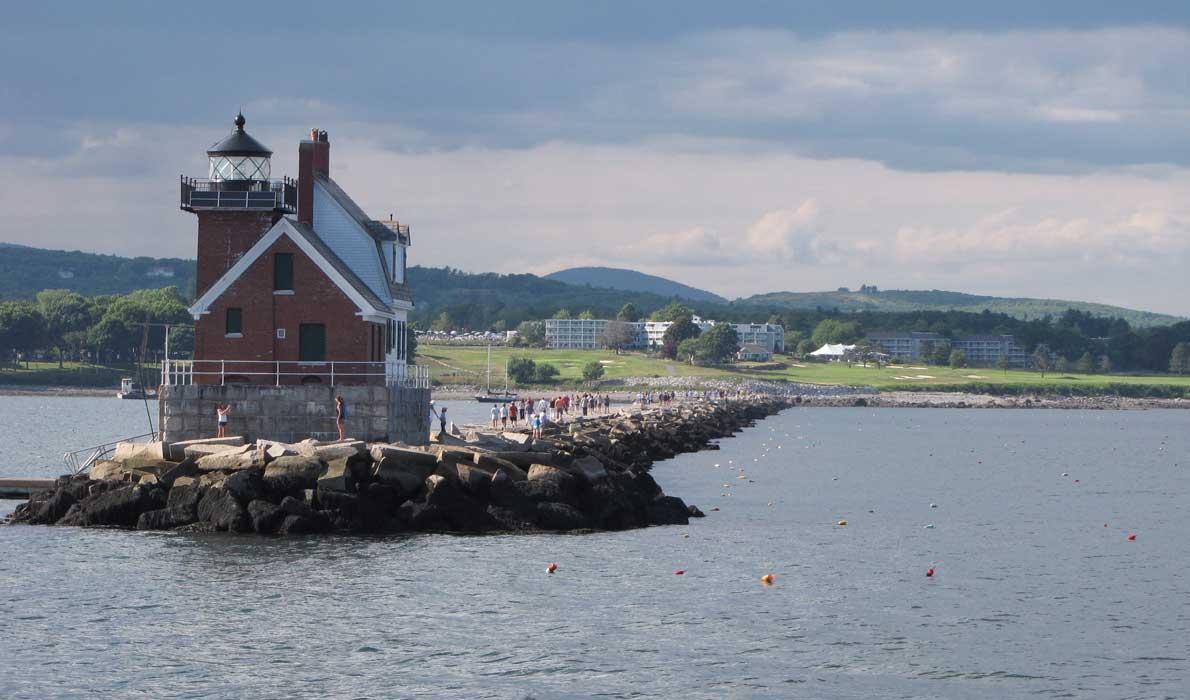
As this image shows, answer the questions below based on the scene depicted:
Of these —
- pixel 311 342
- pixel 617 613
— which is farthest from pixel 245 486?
pixel 617 613

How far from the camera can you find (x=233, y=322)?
50.0m

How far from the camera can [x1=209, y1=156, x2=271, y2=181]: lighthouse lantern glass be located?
51.4 meters

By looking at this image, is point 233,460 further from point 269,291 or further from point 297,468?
A: point 269,291

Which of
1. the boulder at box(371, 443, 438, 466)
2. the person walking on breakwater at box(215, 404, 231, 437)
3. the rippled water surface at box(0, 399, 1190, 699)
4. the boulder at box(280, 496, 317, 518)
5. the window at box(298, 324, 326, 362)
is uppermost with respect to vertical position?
the window at box(298, 324, 326, 362)

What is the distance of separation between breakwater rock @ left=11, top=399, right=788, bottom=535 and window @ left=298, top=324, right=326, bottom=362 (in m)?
4.79

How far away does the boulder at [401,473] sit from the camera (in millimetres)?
42531

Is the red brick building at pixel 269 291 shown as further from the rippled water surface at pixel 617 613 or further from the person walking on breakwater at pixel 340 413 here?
the rippled water surface at pixel 617 613

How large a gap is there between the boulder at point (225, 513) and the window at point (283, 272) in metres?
9.85

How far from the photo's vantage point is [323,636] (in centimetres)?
3023

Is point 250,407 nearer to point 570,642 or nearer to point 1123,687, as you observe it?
point 570,642

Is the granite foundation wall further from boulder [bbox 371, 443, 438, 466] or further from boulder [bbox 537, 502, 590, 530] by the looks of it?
boulder [bbox 537, 502, 590, 530]

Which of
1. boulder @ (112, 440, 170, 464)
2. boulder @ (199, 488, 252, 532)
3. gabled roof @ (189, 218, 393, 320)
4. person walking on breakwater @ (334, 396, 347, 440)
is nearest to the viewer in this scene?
boulder @ (199, 488, 252, 532)

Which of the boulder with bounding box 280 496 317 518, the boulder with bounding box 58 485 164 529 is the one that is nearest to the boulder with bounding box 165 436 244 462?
the boulder with bounding box 58 485 164 529

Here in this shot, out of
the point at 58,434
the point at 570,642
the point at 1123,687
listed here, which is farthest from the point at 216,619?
the point at 58,434
